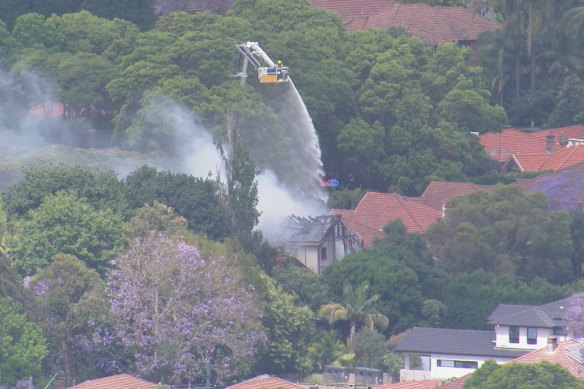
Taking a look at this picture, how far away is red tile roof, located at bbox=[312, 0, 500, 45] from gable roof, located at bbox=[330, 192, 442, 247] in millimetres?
27401

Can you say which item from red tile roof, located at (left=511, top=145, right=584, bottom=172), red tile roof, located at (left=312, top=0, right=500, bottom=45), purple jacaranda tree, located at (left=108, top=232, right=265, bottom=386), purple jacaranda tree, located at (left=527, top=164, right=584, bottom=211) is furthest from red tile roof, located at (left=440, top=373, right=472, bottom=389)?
red tile roof, located at (left=312, top=0, right=500, bottom=45)

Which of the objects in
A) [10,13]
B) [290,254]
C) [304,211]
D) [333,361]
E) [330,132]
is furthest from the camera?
[10,13]

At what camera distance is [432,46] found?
135750mm

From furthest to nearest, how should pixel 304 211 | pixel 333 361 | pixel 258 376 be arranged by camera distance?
pixel 304 211
pixel 333 361
pixel 258 376

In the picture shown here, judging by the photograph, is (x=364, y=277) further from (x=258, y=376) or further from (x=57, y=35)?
(x=57, y=35)

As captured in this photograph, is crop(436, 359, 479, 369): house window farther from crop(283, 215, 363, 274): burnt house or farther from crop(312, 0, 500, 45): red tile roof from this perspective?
crop(312, 0, 500, 45): red tile roof

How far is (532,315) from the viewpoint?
92.5 m

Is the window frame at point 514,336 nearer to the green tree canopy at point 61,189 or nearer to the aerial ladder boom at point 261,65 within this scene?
the green tree canopy at point 61,189

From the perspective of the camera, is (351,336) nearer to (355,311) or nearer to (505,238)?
(355,311)

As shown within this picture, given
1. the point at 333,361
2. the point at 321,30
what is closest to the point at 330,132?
the point at 321,30

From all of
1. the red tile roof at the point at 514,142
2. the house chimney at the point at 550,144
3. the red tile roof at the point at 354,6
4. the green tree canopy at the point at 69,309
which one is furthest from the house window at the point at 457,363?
the red tile roof at the point at 354,6

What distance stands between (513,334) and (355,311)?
6207 mm

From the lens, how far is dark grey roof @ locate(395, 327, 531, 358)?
91688 mm

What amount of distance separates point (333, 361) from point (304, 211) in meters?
16.1
